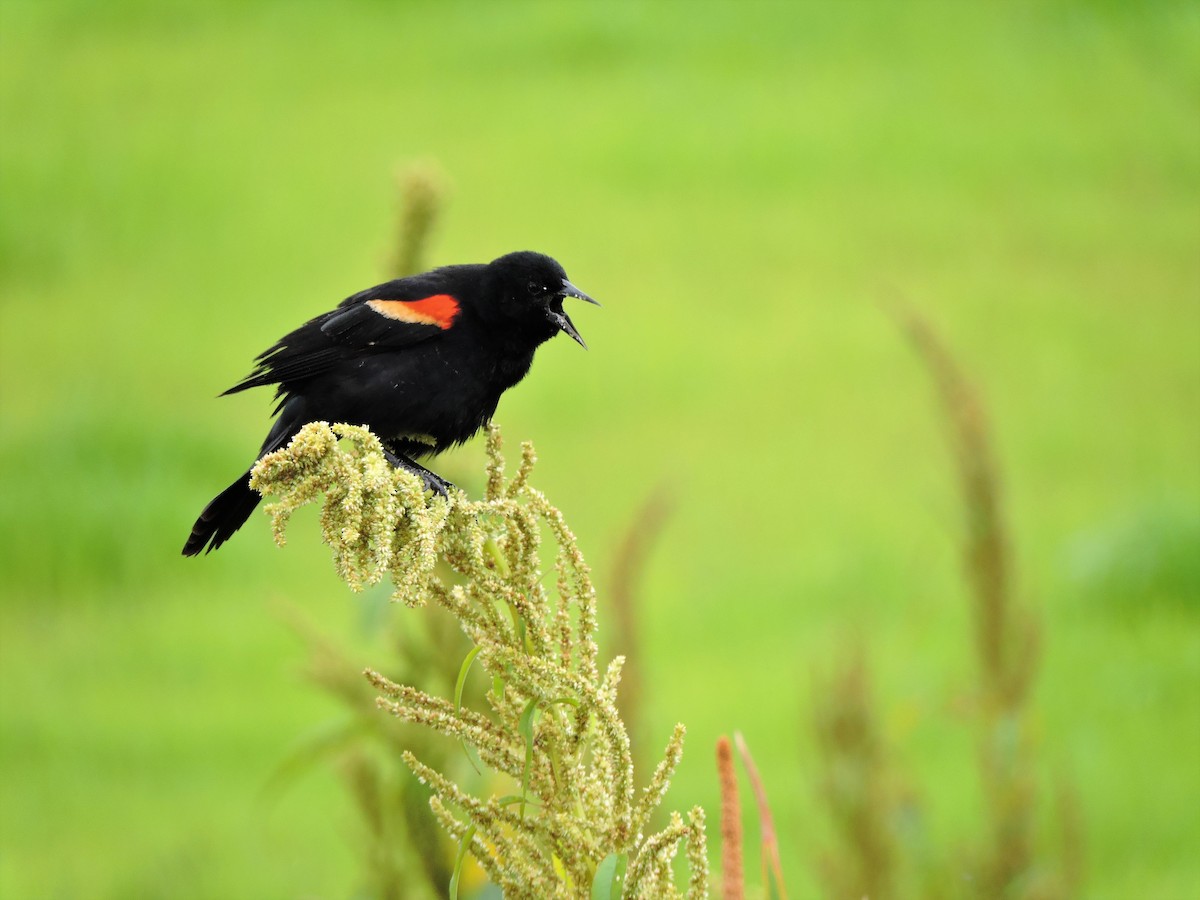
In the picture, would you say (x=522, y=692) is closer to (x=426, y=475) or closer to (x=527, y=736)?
(x=527, y=736)

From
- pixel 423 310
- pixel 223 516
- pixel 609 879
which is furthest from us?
pixel 423 310

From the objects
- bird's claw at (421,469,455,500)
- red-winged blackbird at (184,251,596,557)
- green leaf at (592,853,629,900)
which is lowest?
green leaf at (592,853,629,900)

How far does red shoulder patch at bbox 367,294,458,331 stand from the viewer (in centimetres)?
326

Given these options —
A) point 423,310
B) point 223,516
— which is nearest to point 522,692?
point 223,516

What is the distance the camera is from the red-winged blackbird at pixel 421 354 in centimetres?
313

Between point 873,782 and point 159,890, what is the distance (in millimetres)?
2861

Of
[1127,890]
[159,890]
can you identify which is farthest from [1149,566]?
[159,890]

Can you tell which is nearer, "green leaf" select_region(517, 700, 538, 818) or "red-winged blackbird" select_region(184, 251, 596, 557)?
"green leaf" select_region(517, 700, 538, 818)

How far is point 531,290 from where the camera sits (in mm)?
3414

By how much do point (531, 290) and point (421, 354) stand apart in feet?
0.99

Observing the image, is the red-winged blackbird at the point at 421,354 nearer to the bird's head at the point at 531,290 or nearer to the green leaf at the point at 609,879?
the bird's head at the point at 531,290

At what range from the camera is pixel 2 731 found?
6.36m

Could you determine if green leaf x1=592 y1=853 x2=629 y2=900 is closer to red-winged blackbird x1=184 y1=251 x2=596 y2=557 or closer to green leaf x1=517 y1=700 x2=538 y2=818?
green leaf x1=517 y1=700 x2=538 y2=818

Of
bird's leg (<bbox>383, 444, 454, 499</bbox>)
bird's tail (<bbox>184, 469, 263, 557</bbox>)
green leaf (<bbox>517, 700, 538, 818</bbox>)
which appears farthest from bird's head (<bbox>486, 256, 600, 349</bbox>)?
green leaf (<bbox>517, 700, 538, 818</bbox>)
